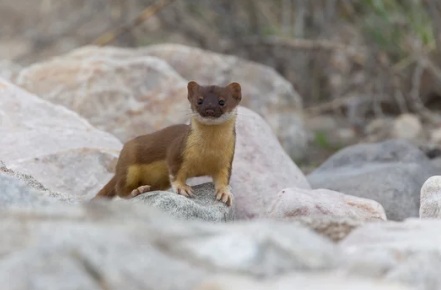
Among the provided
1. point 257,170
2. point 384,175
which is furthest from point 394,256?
point 384,175

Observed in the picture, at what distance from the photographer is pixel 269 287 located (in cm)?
251

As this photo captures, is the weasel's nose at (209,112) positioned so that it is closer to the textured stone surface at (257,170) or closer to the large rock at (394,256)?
the textured stone surface at (257,170)

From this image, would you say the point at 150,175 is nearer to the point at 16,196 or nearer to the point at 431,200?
the point at 431,200

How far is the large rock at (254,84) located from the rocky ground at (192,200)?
1 cm

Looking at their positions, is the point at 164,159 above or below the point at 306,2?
below

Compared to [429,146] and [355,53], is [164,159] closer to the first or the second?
[429,146]

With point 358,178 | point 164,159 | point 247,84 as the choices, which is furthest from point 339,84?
point 164,159

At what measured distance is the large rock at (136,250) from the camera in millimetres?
2516

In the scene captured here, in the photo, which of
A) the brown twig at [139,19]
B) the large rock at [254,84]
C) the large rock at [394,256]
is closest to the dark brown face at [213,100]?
the large rock at [394,256]

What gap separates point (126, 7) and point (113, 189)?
5316mm

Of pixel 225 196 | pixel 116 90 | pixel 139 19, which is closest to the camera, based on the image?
pixel 225 196

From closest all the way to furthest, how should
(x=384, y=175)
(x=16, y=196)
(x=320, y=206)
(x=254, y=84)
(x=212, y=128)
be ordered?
(x=16, y=196) → (x=320, y=206) → (x=212, y=128) → (x=384, y=175) → (x=254, y=84)

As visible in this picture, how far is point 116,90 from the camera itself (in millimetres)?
7742

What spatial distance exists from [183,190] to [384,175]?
1384 mm
